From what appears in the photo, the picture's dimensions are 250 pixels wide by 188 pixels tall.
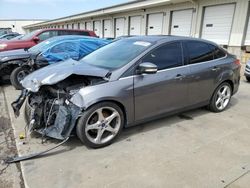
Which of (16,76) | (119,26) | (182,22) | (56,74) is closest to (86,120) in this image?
(56,74)

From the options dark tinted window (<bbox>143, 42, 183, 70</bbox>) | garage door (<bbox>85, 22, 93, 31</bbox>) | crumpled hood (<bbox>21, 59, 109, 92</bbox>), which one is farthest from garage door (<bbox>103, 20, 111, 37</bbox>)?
crumpled hood (<bbox>21, 59, 109, 92</bbox>)

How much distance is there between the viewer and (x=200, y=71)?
381cm

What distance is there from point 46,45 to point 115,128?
4762 mm

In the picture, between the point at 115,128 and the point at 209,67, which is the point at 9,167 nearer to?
the point at 115,128

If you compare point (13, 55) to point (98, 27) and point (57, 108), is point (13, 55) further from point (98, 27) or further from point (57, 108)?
point (98, 27)

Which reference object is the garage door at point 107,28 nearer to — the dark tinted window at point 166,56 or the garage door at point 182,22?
the garage door at point 182,22

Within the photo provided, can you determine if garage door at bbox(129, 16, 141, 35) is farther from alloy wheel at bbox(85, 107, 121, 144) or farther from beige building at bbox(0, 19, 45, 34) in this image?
beige building at bbox(0, 19, 45, 34)

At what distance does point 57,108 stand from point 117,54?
1.30 metres

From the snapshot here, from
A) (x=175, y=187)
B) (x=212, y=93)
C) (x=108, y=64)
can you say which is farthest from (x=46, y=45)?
(x=175, y=187)

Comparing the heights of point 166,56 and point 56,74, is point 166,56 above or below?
above

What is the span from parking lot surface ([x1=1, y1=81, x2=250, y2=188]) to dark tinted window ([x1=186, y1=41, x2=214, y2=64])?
3.86 ft

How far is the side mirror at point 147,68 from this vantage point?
119 inches

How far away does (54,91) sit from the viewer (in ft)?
10.0

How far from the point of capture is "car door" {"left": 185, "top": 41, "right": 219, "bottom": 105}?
3748 mm
